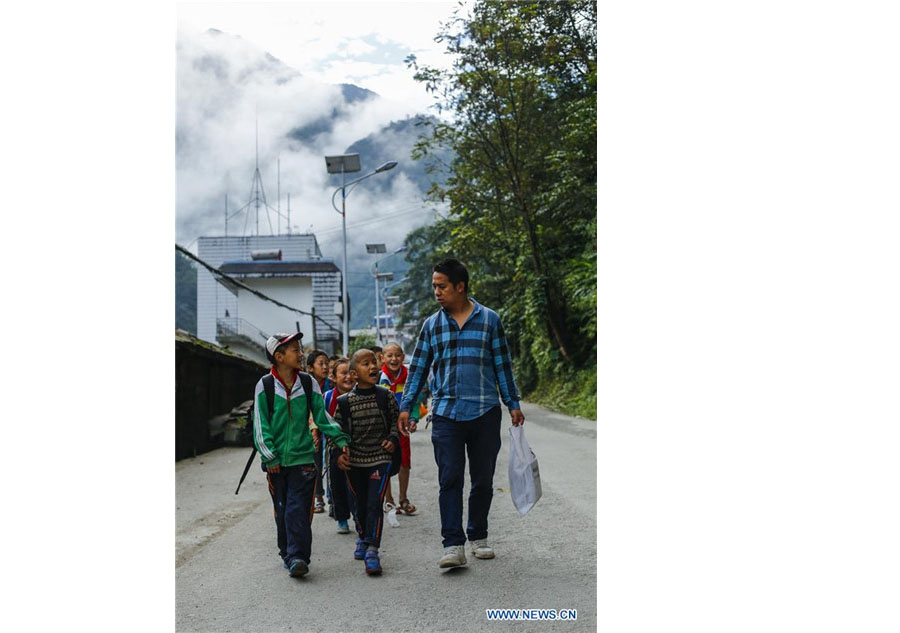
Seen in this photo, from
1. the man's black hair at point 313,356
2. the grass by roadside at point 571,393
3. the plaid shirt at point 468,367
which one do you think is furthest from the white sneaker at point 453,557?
the grass by roadside at point 571,393

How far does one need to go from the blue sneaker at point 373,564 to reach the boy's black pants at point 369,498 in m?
0.09

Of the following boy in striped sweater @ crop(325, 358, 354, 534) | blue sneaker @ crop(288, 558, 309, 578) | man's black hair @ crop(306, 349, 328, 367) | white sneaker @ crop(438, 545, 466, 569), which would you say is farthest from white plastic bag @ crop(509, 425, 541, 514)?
man's black hair @ crop(306, 349, 328, 367)

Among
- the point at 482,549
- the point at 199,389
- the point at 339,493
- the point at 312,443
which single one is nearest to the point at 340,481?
the point at 339,493

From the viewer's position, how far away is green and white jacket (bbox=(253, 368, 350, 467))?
4.10m

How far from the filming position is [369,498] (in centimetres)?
439

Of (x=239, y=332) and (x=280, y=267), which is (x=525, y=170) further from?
(x=239, y=332)

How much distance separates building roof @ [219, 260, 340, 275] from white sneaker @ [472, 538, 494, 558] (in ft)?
14.4

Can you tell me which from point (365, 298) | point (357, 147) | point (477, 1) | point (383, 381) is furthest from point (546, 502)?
point (365, 298)

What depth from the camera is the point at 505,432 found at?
11531 mm

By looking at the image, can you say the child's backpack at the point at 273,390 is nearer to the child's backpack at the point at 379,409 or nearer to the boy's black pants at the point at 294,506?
the boy's black pants at the point at 294,506

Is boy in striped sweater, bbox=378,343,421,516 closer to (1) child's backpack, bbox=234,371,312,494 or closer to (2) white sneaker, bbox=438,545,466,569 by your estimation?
(1) child's backpack, bbox=234,371,312,494

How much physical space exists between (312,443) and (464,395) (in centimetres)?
88

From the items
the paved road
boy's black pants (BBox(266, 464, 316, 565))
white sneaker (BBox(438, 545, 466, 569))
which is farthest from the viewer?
boy's black pants (BBox(266, 464, 316, 565))
